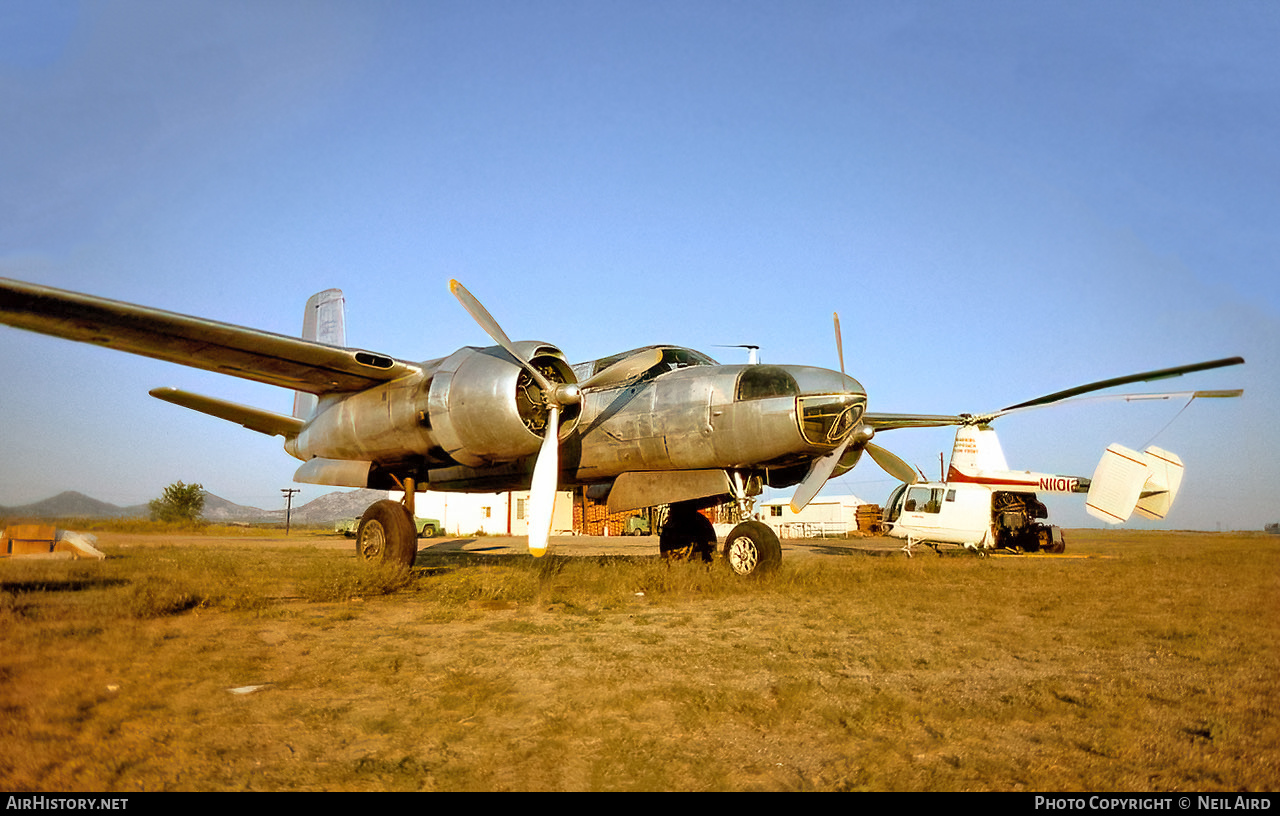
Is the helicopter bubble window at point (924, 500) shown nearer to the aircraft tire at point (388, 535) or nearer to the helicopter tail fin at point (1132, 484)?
the helicopter tail fin at point (1132, 484)

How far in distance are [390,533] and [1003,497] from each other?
17.8m

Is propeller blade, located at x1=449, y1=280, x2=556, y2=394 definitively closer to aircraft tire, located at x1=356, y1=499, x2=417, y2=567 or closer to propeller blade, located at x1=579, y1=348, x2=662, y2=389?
propeller blade, located at x1=579, y1=348, x2=662, y2=389

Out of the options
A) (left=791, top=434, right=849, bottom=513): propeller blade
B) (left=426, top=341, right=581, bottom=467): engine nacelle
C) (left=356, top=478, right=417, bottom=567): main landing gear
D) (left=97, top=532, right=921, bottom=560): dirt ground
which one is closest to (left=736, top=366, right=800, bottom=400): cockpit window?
(left=791, top=434, right=849, bottom=513): propeller blade

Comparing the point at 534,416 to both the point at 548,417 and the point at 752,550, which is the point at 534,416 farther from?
the point at 752,550

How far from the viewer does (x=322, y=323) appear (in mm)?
14875

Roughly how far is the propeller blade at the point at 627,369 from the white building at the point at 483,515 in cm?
3616

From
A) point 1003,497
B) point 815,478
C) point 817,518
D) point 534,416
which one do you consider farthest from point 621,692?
point 817,518

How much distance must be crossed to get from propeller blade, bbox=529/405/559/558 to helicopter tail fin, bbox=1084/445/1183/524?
14.4 m

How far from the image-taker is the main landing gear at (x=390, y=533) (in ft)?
34.8

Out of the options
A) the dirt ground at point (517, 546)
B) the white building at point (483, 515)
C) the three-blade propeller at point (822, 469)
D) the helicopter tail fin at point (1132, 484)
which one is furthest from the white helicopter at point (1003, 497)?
the white building at point (483, 515)

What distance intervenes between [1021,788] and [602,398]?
8.33 meters

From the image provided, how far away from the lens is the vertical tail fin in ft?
47.6

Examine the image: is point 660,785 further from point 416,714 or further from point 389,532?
point 389,532

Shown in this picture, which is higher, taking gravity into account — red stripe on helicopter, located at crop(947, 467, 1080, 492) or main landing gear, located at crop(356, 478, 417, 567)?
red stripe on helicopter, located at crop(947, 467, 1080, 492)
